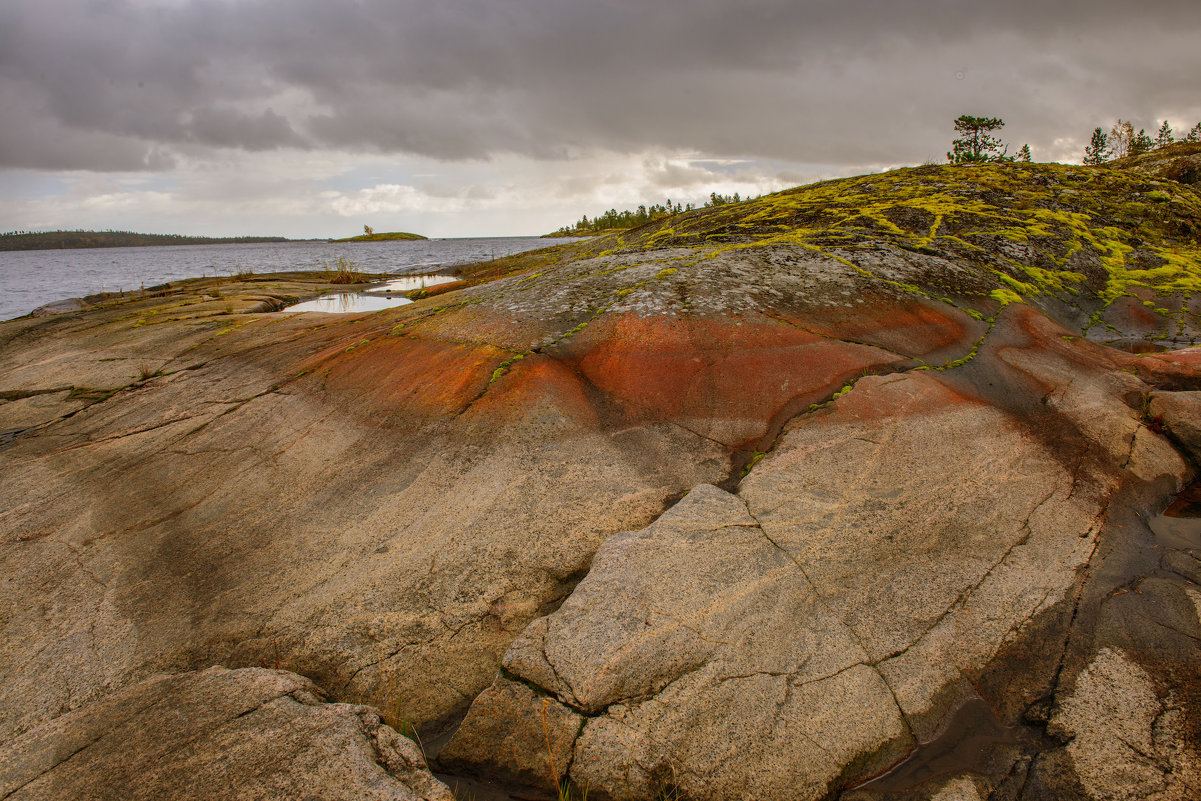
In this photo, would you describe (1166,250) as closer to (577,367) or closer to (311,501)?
(577,367)

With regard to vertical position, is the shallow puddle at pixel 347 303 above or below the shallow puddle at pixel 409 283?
below

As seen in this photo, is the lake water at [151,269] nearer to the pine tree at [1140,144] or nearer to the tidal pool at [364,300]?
the tidal pool at [364,300]

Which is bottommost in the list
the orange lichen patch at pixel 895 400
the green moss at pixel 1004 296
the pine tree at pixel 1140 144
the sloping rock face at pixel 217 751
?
the sloping rock face at pixel 217 751

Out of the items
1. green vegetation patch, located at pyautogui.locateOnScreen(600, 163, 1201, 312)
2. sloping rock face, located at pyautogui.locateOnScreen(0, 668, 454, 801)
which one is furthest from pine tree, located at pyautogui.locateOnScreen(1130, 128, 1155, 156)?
sloping rock face, located at pyautogui.locateOnScreen(0, 668, 454, 801)

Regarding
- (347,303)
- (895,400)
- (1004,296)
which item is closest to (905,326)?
(895,400)

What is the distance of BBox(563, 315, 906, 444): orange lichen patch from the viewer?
586cm

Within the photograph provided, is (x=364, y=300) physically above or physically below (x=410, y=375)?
above

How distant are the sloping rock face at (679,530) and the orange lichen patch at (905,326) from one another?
0.06 meters

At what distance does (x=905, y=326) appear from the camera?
7.15 meters

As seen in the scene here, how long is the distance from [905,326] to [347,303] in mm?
18595

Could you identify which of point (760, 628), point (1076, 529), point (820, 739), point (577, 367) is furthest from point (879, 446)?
point (577, 367)

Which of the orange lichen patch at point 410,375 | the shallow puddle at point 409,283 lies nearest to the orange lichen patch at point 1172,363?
the orange lichen patch at point 410,375

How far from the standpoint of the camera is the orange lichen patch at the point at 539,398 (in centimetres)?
591

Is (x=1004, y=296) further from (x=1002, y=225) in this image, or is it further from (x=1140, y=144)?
(x=1140, y=144)
